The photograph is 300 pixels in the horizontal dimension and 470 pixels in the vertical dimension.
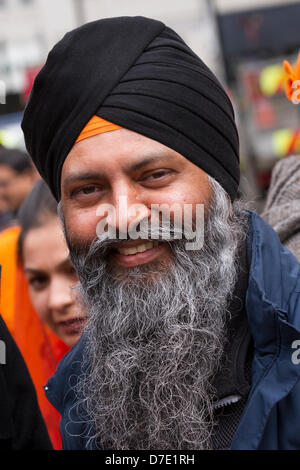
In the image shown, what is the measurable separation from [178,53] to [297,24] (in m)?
7.67

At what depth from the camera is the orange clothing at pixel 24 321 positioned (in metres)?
2.87

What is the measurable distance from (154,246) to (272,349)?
1.56ft

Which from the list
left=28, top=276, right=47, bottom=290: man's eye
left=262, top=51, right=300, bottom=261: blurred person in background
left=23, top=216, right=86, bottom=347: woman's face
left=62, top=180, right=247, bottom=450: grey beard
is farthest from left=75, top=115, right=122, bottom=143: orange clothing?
left=28, top=276, right=47, bottom=290: man's eye

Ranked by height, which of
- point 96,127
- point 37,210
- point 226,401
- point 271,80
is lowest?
point 226,401

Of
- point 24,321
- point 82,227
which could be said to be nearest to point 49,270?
point 24,321

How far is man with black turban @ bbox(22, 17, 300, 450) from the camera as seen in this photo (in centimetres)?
186

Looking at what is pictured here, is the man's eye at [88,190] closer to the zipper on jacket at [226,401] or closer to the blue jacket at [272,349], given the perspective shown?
the blue jacket at [272,349]

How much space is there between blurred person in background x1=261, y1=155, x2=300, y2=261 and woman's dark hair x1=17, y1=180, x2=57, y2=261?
957 millimetres

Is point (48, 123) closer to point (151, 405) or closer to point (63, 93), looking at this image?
point (63, 93)

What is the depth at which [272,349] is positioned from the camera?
1.77 m

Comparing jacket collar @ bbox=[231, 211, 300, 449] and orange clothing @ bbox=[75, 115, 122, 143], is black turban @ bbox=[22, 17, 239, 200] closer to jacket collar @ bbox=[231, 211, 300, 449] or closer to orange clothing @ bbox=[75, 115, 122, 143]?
orange clothing @ bbox=[75, 115, 122, 143]

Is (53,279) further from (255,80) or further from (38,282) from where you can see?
(255,80)

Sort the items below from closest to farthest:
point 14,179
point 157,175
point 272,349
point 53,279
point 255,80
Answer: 1. point 272,349
2. point 157,175
3. point 53,279
4. point 14,179
5. point 255,80

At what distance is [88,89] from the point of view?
6.34 feet
